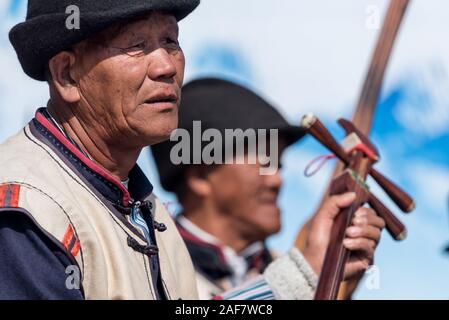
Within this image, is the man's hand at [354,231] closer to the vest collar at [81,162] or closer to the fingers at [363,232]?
the fingers at [363,232]

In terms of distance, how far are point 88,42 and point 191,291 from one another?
110cm

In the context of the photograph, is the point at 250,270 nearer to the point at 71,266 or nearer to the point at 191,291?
the point at 191,291

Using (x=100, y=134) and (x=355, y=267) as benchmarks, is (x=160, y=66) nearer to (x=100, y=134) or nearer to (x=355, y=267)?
(x=100, y=134)

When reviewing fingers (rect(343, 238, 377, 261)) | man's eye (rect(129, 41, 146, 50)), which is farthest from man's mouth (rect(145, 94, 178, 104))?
fingers (rect(343, 238, 377, 261))

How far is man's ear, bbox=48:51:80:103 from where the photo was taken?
412 cm

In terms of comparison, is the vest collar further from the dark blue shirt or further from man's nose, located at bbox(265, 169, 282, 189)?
man's nose, located at bbox(265, 169, 282, 189)

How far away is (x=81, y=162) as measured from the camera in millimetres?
4027

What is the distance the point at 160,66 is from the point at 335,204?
1464 millimetres

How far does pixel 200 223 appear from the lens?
7027 millimetres

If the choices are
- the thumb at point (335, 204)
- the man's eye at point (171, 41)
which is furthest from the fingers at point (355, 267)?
the man's eye at point (171, 41)

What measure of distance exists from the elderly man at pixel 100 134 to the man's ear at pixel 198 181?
2.73 metres

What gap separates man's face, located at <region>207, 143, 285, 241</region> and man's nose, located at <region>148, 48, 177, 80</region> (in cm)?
294

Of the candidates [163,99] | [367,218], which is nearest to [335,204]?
[367,218]
